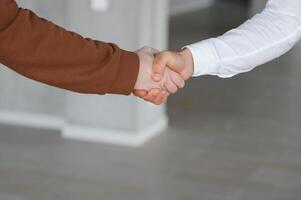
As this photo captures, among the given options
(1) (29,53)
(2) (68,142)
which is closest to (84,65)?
(1) (29,53)

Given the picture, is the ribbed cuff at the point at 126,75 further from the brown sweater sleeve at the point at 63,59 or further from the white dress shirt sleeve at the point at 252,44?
the white dress shirt sleeve at the point at 252,44

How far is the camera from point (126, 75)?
1881 mm

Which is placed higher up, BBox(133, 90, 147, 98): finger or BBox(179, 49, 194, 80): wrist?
BBox(179, 49, 194, 80): wrist

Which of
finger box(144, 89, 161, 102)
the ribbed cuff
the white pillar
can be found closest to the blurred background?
the white pillar

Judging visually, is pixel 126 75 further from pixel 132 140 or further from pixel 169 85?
pixel 132 140

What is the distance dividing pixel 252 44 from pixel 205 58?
0.47ft

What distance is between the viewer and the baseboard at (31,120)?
549 cm

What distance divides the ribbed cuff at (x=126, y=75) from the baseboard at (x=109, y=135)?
10.5 feet

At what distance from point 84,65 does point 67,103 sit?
11.4ft

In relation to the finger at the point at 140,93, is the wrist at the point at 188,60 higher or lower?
higher

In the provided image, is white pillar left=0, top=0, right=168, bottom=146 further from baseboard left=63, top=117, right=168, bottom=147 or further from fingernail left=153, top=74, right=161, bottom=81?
fingernail left=153, top=74, right=161, bottom=81

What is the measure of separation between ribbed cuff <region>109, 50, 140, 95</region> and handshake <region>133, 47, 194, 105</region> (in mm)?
64

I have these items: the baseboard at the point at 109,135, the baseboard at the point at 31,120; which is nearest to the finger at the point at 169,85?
the baseboard at the point at 109,135

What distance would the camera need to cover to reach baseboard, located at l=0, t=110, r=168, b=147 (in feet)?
16.8
